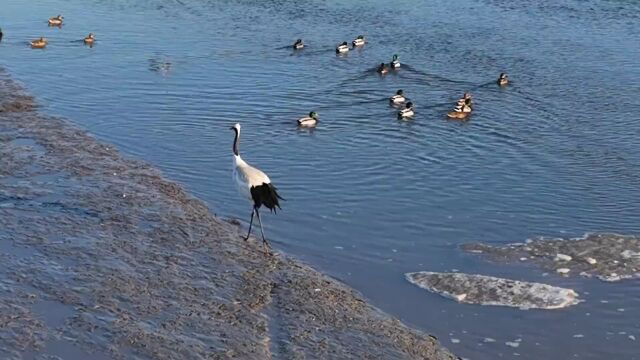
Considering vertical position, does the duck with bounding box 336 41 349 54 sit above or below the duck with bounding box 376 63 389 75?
above

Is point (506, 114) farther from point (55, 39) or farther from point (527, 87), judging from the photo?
point (55, 39)

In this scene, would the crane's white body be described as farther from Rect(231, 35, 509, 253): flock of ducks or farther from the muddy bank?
the muddy bank

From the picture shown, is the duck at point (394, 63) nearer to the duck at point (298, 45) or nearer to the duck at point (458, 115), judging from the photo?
the duck at point (298, 45)

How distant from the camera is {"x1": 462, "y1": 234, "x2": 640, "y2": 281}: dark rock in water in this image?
1611 centimetres

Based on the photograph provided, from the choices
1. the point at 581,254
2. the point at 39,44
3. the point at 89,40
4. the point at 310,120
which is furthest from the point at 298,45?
the point at 581,254

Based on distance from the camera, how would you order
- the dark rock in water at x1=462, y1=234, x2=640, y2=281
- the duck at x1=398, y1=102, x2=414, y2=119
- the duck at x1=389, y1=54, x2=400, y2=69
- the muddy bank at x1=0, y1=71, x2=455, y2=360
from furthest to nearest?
→ the duck at x1=389, y1=54, x2=400, y2=69, the duck at x1=398, y1=102, x2=414, y2=119, the dark rock in water at x1=462, y1=234, x2=640, y2=281, the muddy bank at x1=0, y1=71, x2=455, y2=360

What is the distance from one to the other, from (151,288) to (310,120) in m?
12.2

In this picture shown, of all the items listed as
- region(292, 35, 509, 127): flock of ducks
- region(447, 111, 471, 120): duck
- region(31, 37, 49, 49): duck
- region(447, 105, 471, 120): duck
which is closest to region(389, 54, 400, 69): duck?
region(292, 35, 509, 127): flock of ducks

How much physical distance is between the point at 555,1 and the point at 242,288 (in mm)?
32864

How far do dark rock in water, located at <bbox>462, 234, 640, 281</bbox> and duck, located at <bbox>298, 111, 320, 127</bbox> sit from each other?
873cm

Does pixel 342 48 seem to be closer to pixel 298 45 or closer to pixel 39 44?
pixel 298 45

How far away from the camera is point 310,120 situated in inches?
991

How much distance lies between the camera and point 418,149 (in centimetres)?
2372

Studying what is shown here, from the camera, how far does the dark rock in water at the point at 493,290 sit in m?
14.7
